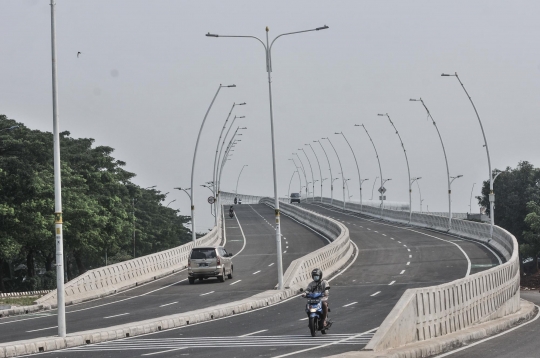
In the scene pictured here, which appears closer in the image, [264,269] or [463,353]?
[463,353]

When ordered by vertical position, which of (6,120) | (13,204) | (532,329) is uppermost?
(6,120)

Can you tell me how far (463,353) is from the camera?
19.4 metres

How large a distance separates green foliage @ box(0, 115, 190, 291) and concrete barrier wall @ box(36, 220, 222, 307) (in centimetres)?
1047

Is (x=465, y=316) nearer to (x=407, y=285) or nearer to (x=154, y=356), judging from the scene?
(x=154, y=356)

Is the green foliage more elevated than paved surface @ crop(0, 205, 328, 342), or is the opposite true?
the green foliage

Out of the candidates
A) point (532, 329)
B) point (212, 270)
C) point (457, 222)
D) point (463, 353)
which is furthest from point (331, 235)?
point (463, 353)

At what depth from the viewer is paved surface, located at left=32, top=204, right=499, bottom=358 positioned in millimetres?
20625

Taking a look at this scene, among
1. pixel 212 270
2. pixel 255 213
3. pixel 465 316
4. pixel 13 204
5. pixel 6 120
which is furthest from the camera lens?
pixel 255 213

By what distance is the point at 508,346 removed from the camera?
2133 centimetres

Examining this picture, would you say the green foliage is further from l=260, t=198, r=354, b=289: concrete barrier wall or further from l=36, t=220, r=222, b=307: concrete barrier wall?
l=260, t=198, r=354, b=289: concrete barrier wall

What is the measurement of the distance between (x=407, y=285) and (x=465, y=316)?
51.7ft

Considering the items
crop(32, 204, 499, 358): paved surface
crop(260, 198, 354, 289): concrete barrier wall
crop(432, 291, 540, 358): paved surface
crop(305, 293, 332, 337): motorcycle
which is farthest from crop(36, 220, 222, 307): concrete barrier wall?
crop(432, 291, 540, 358): paved surface

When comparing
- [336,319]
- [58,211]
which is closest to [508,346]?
[336,319]

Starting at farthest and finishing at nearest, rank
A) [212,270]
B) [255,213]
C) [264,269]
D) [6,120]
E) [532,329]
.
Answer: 1. [255,213]
2. [6,120]
3. [264,269]
4. [212,270]
5. [532,329]
